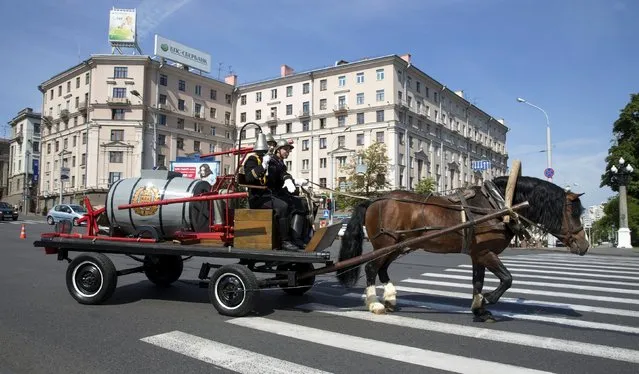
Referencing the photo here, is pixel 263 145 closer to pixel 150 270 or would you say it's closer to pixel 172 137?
pixel 150 270

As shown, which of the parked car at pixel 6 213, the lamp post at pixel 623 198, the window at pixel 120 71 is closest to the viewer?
the lamp post at pixel 623 198

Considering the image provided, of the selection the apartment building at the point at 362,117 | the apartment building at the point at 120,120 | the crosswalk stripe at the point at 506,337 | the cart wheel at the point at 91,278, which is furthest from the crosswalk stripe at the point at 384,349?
the apartment building at the point at 120,120

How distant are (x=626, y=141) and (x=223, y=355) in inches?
1867

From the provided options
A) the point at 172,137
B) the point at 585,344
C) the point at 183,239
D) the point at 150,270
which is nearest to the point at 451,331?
the point at 585,344

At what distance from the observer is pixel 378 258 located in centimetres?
657

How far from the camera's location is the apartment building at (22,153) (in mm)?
81438

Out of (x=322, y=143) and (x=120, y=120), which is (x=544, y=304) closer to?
(x=322, y=143)

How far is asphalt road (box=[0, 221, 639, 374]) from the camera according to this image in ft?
14.2

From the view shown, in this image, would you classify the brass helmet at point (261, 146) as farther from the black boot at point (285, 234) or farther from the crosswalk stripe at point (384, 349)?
the crosswalk stripe at point (384, 349)

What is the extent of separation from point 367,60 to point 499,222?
56.6 m

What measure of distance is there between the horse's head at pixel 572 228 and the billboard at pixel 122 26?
67887 millimetres

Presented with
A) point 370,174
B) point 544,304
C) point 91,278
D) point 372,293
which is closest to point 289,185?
point 372,293

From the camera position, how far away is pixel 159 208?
23.0 ft

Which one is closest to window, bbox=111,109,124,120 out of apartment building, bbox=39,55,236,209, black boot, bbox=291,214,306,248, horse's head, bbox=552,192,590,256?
apartment building, bbox=39,55,236,209
